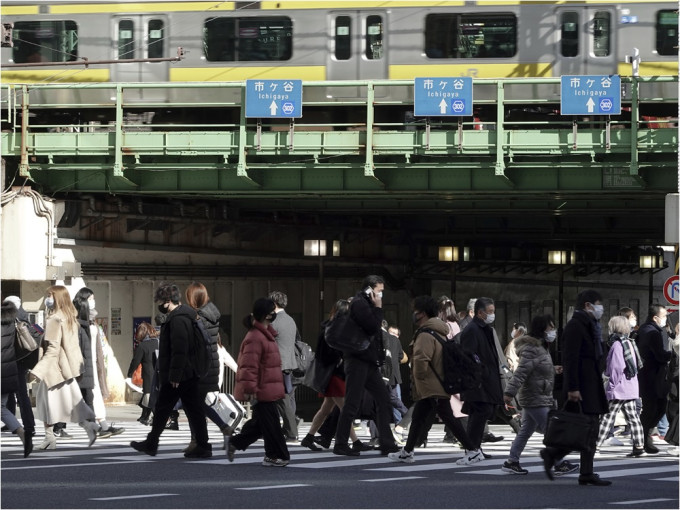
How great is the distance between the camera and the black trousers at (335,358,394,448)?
1579cm

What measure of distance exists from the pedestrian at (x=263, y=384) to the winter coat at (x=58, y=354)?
7.68 ft

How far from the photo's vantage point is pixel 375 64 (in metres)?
31.1

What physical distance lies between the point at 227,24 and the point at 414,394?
17897 millimetres

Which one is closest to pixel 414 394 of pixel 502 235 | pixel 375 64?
pixel 375 64

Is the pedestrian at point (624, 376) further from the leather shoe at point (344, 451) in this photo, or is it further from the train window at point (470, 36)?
the train window at point (470, 36)

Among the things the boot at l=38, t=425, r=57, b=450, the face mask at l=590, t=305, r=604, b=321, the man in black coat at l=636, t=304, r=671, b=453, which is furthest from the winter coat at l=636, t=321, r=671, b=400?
the boot at l=38, t=425, r=57, b=450

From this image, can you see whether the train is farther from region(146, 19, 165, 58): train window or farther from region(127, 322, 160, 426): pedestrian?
region(127, 322, 160, 426): pedestrian

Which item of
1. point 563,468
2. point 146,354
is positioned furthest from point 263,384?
point 146,354

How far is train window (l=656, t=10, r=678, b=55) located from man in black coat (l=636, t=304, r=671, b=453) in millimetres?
14106

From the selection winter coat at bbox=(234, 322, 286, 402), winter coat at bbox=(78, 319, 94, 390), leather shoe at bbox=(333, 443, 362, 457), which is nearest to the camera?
winter coat at bbox=(234, 322, 286, 402)

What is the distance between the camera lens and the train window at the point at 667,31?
30.2 m

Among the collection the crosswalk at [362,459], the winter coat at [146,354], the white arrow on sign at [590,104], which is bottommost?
the crosswalk at [362,459]

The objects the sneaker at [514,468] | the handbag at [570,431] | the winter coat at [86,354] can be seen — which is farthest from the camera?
the winter coat at [86,354]

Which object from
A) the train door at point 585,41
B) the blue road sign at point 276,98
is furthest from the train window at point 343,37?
the train door at point 585,41
